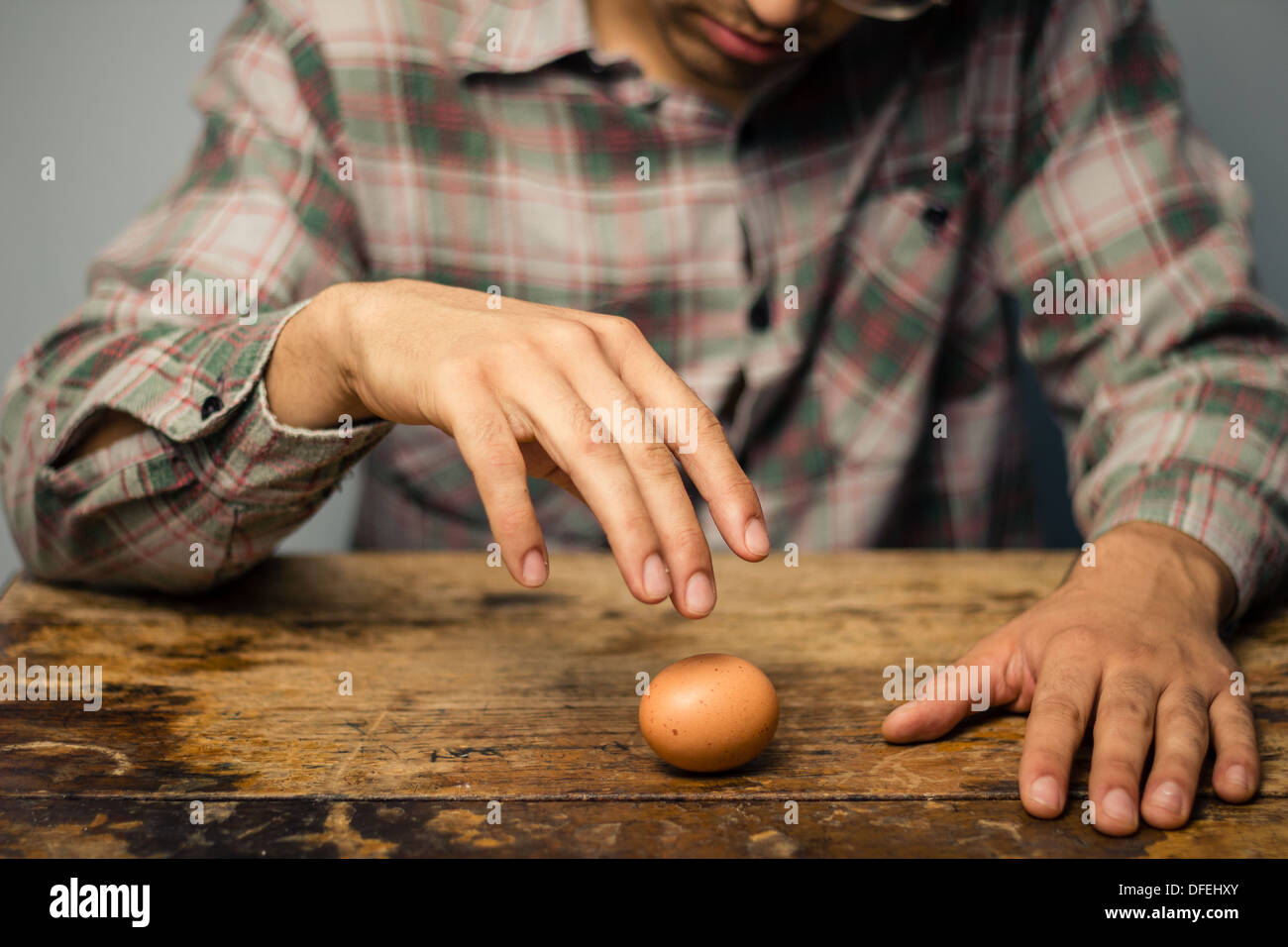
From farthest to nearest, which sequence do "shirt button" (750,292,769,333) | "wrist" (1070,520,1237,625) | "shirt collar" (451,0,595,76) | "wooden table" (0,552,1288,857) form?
"shirt button" (750,292,769,333)
"shirt collar" (451,0,595,76)
"wrist" (1070,520,1237,625)
"wooden table" (0,552,1288,857)

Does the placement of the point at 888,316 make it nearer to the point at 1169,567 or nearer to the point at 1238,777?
the point at 1169,567

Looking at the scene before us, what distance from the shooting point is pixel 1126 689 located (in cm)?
74

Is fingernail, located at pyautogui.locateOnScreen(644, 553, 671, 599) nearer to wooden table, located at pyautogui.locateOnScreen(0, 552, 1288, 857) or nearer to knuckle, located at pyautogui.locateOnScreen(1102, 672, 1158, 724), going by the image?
wooden table, located at pyautogui.locateOnScreen(0, 552, 1288, 857)

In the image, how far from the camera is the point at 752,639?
98 centimetres

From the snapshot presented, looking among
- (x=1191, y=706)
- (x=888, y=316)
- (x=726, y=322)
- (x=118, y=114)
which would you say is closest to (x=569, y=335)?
(x=1191, y=706)

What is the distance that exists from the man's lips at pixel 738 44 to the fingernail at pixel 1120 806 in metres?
0.81

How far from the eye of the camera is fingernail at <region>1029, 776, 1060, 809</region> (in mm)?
650

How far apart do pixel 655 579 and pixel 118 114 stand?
155cm

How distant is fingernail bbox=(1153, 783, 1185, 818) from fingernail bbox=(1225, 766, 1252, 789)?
Answer: 47 mm

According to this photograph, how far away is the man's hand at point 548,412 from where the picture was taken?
2.14 ft

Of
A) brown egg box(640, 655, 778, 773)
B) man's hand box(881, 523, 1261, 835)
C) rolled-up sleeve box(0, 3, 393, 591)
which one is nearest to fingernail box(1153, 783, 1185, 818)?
man's hand box(881, 523, 1261, 835)

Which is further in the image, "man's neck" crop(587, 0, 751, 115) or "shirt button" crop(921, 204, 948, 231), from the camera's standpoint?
"shirt button" crop(921, 204, 948, 231)

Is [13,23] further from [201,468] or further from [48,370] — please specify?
[201,468]

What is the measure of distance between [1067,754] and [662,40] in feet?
2.97
